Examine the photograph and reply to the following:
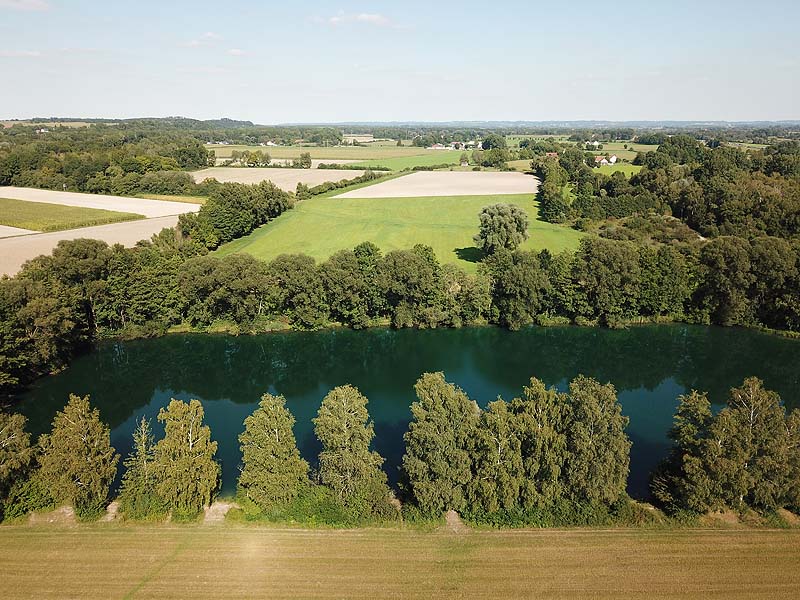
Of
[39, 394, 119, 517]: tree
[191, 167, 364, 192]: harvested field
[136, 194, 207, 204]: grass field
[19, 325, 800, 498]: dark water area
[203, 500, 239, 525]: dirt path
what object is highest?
[191, 167, 364, 192]: harvested field

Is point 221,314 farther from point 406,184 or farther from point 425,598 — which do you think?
point 406,184

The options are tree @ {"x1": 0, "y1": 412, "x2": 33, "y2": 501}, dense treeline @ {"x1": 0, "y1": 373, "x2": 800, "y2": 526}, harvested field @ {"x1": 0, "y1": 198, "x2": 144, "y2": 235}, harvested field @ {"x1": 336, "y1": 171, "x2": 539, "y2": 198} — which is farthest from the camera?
harvested field @ {"x1": 336, "y1": 171, "x2": 539, "y2": 198}

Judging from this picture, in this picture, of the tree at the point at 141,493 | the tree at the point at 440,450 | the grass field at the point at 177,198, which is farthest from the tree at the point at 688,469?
the grass field at the point at 177,198

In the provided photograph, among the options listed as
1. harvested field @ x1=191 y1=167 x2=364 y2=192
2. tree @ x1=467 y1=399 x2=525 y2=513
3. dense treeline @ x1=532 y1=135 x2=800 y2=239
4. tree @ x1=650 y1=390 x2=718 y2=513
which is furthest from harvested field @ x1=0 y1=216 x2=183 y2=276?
dense treeline @ x1=532 y1=135 x2=800 y2=239

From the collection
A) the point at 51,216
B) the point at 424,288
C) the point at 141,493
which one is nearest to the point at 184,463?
the point at 141,493

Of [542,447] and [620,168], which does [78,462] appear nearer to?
[542,447]

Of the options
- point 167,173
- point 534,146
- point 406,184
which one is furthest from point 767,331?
point 534,146

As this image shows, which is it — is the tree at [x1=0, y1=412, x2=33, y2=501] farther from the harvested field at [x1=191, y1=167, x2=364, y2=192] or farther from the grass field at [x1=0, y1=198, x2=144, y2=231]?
the harvested field at [x1=191, y1=167, x2=364, y2=192]
